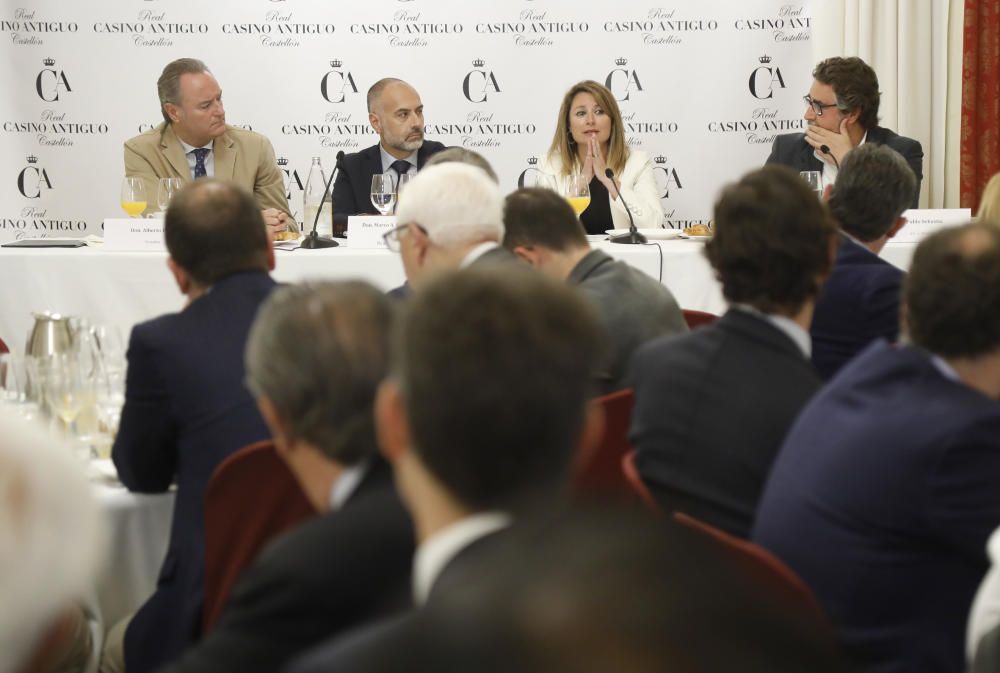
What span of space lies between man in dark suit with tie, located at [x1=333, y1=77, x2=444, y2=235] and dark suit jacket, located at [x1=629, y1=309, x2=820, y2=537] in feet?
11.4

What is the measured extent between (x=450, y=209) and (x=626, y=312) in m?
0.47

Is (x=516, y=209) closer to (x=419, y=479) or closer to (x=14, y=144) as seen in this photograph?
(x=419, y=479)

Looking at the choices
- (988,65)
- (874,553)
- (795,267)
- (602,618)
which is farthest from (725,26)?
(602,618)

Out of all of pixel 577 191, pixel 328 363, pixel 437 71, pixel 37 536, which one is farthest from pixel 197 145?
pixel 37 536

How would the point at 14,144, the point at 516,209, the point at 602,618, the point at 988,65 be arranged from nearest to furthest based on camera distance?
the point at 602,618
the point at 516,209
the point at 988,65
the point at 14,144

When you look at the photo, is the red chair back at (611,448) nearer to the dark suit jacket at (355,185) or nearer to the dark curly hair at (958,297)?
the dark curly hair at (958,297)

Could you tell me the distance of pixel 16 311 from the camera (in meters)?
4.28

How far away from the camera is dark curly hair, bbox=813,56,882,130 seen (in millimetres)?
5262

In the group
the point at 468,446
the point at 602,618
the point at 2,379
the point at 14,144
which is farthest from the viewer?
the point at 14,144

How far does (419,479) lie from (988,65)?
5653 mm

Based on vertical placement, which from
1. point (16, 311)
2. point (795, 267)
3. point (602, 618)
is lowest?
point (16, 311)

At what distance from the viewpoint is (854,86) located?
5262 millimetres

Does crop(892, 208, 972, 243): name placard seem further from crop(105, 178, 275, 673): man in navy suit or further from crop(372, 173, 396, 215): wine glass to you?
crop(105, 178, 275, 673): man in navy suit

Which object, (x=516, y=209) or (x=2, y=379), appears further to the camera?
(x=516, y=209)
